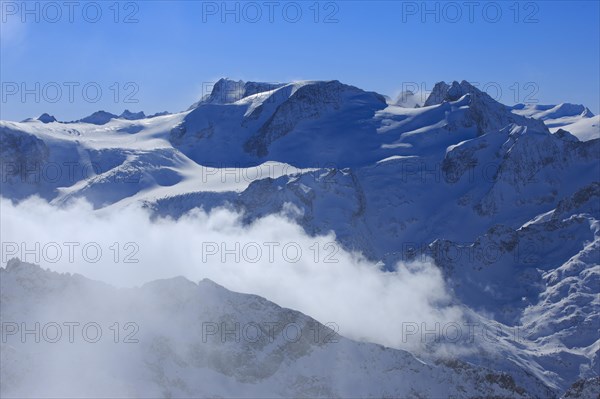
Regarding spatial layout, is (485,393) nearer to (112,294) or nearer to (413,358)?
(413,358)

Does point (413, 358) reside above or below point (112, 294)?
below

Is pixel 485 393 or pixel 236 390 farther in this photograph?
pixel 485 393

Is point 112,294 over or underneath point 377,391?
over

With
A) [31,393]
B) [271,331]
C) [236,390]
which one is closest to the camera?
[31,393]

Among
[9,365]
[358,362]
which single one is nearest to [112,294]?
[9,365]

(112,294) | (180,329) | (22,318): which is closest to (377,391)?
(180,329)

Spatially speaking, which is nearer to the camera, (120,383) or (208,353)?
(120,383)

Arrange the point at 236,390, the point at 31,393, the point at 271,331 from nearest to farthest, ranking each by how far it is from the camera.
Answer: the point at 31,393 → the point at 236,390 → the point at 271,331

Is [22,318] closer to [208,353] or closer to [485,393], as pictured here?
[208,353]
